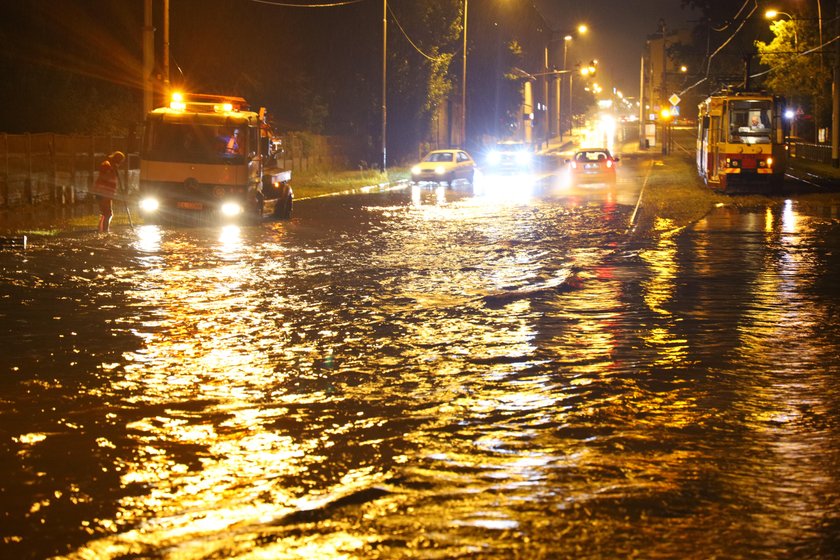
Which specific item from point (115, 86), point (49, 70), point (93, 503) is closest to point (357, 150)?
point (115, 86)

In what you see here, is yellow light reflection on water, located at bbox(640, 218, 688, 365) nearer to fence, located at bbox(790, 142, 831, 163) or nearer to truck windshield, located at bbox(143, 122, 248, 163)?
truck windshield, located at bbox(143, 122, 248, 163)

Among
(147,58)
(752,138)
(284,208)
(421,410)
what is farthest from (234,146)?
(752,138)

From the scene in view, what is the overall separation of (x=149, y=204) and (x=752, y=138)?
21.6 m

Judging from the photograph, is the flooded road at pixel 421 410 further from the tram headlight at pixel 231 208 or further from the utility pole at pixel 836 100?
the utility pole at pixel 836 100

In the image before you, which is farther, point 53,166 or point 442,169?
point 442,169

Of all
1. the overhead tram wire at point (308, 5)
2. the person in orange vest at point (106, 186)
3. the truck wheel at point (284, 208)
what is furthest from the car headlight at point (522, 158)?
the person in orange vest at point (106, 186)

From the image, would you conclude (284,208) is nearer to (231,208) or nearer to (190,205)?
(231,208)

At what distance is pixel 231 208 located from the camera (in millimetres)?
26281

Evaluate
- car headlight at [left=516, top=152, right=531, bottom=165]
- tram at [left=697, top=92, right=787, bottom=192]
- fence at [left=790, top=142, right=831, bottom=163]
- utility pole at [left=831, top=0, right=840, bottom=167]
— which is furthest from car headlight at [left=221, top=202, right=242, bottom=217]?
fence at [left=790, top=142, right=831, bottom=163]

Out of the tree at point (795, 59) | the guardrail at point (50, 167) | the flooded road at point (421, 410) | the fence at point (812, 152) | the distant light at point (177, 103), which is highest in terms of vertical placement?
the tree at point (795, 59)

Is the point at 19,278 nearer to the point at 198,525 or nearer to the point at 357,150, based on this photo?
the point at 198,525

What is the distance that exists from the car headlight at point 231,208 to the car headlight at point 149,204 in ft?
4.70

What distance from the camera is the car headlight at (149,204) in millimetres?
26219

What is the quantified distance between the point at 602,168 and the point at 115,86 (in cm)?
1821
